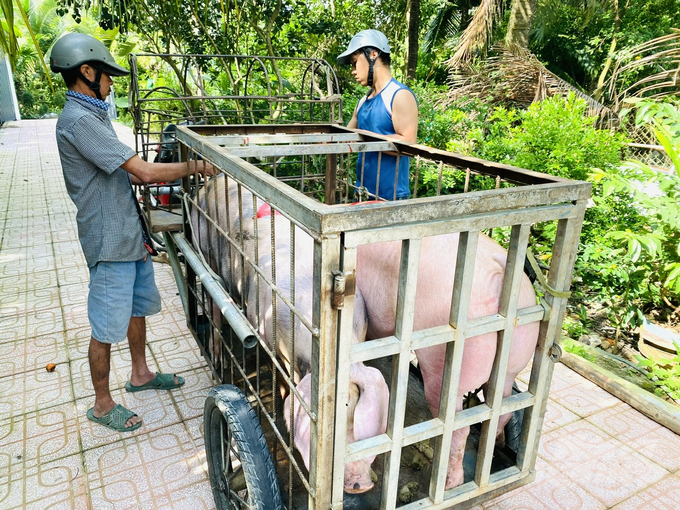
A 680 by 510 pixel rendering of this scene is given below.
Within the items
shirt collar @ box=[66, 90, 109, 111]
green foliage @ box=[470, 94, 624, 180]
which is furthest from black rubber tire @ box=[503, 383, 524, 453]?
green foliage @ box=[470, 94, 624, 180]

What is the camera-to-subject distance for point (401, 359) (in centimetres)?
Result: 141

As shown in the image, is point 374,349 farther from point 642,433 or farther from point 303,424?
point 642,433

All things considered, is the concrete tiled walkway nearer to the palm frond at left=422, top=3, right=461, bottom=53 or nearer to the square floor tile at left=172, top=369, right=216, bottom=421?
the square floor tile at left=172, top=369, right=216, bottom=421

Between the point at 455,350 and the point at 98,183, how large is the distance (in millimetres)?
1924

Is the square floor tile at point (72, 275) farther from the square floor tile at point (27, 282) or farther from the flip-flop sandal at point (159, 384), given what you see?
the flip-flop sandal at point (159, 384)

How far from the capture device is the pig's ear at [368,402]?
5.20 ft

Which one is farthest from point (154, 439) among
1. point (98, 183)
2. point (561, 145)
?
point (561, 145)

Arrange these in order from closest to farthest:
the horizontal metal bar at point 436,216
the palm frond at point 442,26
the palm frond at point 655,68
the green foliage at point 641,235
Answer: the horizontal metal bar at point 436,216
the green foliage at point 641,235
the palm frond at point 655,68
the palm frond at point 442,26

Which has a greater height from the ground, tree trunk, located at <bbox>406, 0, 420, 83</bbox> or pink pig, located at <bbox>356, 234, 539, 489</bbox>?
tree trunk, located at <bbox>406, 0, 420, 83</bbox>

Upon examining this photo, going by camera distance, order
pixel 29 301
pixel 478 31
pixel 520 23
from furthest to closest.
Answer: pixel 478 31
pixel 520 23
pixel 29 301

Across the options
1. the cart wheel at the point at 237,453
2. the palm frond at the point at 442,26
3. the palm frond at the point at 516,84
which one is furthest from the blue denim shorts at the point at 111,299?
the palm frond at the point at 442,26

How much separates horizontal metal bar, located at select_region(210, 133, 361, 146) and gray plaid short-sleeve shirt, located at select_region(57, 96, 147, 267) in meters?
0.44

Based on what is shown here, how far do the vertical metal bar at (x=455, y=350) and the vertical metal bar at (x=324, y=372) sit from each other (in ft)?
1.10

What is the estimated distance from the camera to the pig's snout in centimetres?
160
